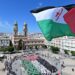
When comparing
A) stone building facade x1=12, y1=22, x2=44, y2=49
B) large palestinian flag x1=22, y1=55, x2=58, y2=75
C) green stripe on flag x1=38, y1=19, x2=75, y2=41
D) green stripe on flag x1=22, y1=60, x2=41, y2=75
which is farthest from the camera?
stone building facade x1=12, y1=22, x2=44, y2=49

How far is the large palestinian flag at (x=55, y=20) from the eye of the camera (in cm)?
761

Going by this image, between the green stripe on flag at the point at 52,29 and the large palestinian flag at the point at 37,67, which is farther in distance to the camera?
the large palestinian flag at the point at 37,67

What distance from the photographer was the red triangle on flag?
25.0 ft

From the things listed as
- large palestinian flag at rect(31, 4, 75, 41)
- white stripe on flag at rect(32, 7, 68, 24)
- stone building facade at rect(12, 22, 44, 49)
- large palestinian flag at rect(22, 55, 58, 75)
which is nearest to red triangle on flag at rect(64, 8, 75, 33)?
large palestinian flag at rect(31, 4, 75, 41)

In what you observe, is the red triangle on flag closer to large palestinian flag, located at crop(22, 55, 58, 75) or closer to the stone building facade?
large palestinian flag, located at crop(22, 55, 58, 75)

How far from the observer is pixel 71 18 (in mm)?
7629

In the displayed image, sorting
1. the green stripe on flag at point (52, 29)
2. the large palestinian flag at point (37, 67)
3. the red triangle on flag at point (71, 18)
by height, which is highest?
the red triangle on flag at point (71, 18)

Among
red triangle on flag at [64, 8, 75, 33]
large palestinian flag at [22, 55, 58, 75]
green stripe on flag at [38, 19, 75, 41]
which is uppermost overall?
red triangle on flag at [64, 8, 75, 33]

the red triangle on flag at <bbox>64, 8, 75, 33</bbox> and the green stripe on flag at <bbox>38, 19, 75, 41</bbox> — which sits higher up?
the red triangle on flag at <bbox>64, 8, 75, 33</bbox>

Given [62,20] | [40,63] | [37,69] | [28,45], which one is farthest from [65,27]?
[28,45]

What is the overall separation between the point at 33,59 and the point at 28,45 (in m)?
38.6

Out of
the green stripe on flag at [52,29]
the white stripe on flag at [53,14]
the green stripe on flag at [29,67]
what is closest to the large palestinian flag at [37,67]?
the green stripe on flag at [29,67]

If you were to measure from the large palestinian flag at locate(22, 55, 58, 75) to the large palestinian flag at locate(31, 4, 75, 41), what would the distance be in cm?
673

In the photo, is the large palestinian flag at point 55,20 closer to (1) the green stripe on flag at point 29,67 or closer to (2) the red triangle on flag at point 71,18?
(2) the red triangle on flag at point 71,18
